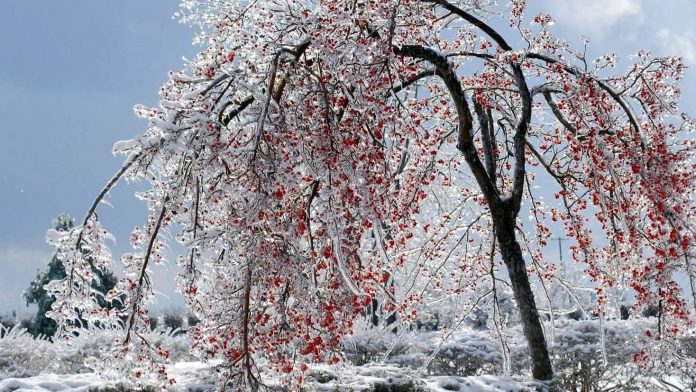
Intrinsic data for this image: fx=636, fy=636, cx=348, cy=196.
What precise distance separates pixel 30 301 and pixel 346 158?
25412mm

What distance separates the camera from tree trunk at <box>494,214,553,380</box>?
Result: 7801mm

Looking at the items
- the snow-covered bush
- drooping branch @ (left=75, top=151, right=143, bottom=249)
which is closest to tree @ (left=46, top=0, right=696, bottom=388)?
drooping branch @ (left=75, top=151, right=143, bottom=249)

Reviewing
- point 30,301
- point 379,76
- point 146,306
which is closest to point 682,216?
point 379,76

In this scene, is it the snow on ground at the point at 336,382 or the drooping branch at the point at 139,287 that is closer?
the drooping branch at the point at 139,287

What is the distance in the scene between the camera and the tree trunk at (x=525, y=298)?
7801 mm

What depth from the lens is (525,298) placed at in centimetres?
790

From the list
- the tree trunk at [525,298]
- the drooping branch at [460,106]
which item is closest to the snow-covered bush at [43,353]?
the tree trunk at [525,298]

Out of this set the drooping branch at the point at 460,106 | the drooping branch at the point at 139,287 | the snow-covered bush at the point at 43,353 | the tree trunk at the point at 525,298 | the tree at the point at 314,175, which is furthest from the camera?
the snow-covered bush at the point at 43,353

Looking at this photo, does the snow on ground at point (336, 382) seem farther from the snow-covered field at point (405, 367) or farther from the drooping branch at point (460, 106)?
the drooping branch at point (460, 106)

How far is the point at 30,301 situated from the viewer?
25.9 metres

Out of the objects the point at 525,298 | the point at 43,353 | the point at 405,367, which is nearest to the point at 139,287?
the point at 525,298

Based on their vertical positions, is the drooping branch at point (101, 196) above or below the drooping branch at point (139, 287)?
above

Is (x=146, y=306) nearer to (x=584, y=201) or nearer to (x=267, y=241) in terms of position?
(x=267, y=241)

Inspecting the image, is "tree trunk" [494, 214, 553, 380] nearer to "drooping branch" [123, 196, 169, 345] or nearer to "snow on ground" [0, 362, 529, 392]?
"snow on ground" [0, 362, 529, 392]
